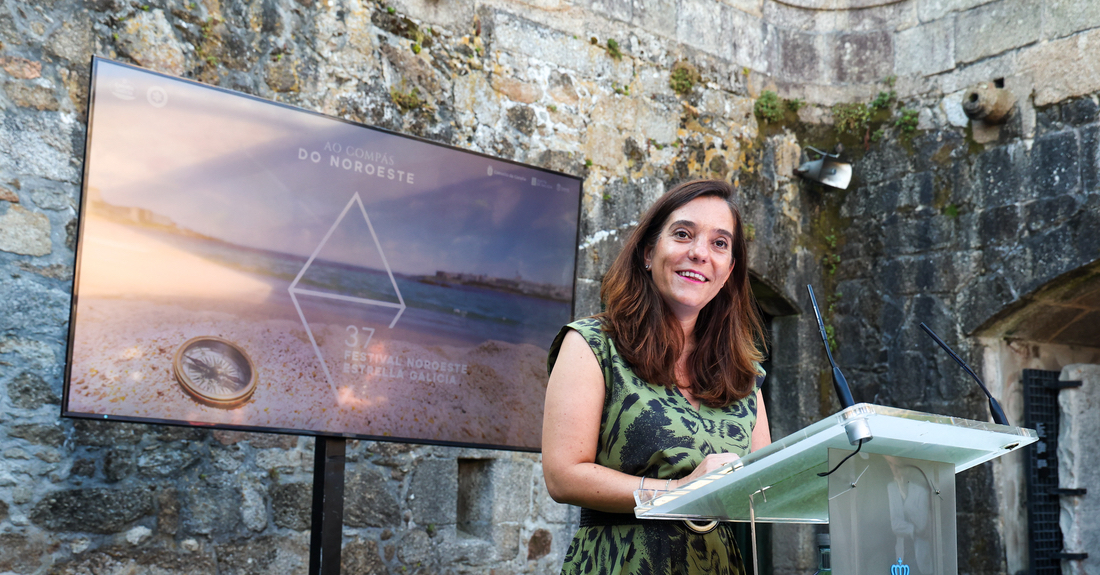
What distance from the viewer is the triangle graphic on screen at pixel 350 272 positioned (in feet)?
9.18

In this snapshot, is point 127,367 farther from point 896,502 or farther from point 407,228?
point 896,502

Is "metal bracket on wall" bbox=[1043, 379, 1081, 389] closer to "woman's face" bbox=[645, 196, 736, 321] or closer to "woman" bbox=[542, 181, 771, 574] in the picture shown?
"woman" bbox=[542, 181, 771, 574]

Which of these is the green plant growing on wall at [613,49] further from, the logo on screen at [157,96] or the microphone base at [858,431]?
the microphone base at [858,431]

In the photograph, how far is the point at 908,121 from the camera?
4.79 meters

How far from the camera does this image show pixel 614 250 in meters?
4.33

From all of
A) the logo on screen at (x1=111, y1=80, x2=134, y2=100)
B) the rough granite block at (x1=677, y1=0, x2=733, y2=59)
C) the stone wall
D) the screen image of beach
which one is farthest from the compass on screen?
the rough granite block at (x1=677, y1=0, x2=733, y2=59)

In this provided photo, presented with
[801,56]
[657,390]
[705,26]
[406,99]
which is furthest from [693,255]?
[801,56]

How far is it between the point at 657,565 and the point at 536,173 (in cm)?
225

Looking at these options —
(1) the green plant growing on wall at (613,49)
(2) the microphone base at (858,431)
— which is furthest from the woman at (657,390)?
(1) the green plant growing on wall at (613,49)

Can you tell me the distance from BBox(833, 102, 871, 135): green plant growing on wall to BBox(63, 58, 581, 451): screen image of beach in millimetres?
2346

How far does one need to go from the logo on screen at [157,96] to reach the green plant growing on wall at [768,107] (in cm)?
330

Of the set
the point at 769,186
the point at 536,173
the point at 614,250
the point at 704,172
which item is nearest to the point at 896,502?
the point at 536,173

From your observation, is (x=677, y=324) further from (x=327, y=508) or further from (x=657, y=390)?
(x=327, y=508)

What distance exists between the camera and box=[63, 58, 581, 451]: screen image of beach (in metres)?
2.46
